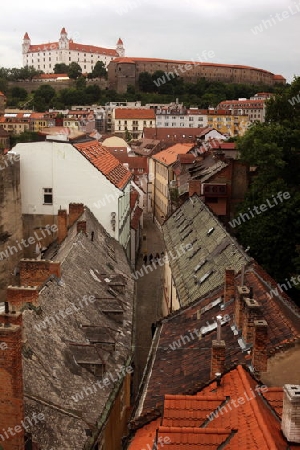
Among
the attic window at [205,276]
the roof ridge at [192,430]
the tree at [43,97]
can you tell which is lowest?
the attic window at [205,276]

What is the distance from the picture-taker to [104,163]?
35688 mm

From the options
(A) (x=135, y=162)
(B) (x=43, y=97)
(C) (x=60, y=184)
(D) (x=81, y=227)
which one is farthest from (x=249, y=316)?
(B) (x=43, y=97)

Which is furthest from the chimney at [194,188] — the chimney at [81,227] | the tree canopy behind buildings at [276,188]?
the chimney at [81,227]

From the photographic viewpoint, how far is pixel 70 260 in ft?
75.4

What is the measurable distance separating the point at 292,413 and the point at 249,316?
16.1 ft

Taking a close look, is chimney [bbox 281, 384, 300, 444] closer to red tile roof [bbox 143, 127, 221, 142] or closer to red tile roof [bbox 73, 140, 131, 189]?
red tile roof [bbox 73, 140, 131, 189]

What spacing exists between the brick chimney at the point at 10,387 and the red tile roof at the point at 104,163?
2177 centimetres

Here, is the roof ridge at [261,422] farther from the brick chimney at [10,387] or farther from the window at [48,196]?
the window at [48,196]

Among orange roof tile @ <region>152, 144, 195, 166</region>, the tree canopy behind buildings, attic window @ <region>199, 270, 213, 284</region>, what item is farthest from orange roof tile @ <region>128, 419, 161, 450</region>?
orange roof tile @ <region>152, 144, 195, 166</region>

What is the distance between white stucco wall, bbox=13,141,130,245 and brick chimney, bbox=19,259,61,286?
40.6 ft

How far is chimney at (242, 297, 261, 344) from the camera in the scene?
1496cm

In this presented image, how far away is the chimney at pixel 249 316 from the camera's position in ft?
49.1

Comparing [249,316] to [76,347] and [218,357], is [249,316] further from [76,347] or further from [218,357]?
[76,347]

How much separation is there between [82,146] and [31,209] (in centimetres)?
527
